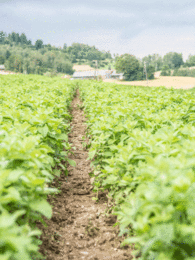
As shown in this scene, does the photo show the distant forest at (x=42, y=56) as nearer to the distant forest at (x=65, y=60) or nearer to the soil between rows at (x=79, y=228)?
the distant forest at (x=65, y=60)

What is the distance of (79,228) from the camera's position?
11.7 ft

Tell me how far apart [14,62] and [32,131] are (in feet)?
286

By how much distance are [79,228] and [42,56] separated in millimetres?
94424

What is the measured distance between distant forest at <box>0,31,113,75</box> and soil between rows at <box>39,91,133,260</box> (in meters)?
76.4

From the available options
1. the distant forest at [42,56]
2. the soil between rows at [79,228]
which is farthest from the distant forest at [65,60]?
the soil between rows at [79,228]

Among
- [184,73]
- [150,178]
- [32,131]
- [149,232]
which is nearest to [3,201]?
[149,232]

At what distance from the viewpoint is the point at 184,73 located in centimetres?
8981

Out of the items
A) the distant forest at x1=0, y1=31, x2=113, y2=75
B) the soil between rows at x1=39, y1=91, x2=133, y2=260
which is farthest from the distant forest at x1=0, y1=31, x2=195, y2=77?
the soil between rows at x1=39, y1=91, x2=133, y2=260

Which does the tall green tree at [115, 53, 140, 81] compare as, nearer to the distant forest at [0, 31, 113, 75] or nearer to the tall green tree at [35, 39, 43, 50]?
the distant forest at [0, 31, 113, 75]

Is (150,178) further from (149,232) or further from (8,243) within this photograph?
(8,243)

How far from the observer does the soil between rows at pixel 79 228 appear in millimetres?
3014

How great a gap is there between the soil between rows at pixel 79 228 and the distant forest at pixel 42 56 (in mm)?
Answer: 76370

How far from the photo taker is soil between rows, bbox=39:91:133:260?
3014mm

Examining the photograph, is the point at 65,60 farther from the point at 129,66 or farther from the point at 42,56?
the point at 129,66
